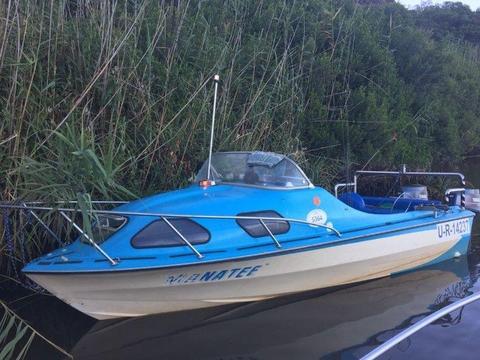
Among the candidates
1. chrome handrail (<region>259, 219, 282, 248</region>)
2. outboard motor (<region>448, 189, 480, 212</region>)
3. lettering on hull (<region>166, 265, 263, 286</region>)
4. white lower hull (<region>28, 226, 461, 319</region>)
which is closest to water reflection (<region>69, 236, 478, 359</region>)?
white lower hull (<region>28, 226, 461, 319</region>)

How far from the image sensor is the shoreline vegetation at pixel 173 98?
18.1 feet

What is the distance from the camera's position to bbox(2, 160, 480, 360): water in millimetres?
4453

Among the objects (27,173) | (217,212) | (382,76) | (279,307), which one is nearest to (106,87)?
(27,173)

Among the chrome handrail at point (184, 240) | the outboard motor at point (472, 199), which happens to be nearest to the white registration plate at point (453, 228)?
the outboard motor at point (472, 199)

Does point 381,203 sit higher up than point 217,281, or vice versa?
point 381,203

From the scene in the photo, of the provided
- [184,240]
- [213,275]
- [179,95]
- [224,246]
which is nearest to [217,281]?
[213,275]

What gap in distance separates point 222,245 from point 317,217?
1.11 m

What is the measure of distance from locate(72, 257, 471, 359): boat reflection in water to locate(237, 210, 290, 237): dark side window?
0.73 meters

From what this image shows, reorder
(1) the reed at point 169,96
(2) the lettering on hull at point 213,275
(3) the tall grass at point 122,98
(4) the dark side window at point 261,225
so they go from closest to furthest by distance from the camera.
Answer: (2) the lettering on hull at point 213,275
(4) the dark side window at point 261,225
(3) the tall grass at point 122,98
(1) the reed at point 169,96

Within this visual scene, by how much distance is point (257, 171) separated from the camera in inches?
225

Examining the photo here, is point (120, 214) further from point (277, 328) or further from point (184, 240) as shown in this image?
point (277, 328)

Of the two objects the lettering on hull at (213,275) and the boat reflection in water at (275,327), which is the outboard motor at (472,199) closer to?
the boat reflection in water at (275,327)

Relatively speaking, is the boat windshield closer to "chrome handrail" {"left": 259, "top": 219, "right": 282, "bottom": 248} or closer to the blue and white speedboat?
the blue and white speedboat

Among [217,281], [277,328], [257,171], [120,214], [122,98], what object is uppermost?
[122,98]
